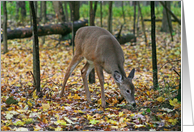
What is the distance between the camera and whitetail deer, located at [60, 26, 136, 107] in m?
6.17

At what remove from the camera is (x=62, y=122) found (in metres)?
5.01

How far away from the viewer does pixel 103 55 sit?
6.58 meters

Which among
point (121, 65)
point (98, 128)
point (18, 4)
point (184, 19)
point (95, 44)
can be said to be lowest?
point (98, 128)

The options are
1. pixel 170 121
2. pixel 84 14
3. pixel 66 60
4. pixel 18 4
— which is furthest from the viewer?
pixel 84 14

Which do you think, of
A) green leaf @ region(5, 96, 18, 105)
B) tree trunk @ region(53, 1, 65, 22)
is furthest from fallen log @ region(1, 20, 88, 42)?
green leaf @ region(5, 96, 18, 105)

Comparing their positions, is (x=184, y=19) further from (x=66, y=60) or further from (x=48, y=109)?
(x=66, y=60)

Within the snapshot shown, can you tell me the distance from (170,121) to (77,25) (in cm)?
940

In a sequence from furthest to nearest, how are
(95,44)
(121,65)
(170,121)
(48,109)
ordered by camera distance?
(95,44) < (121,65) < (48,109) < (170,121)

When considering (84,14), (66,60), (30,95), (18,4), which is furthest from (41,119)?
(84,14)

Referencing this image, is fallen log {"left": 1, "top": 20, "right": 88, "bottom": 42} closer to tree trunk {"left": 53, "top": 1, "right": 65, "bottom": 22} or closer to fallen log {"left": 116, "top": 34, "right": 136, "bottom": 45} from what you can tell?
tree trunk {"left": 53, "top": 1, "right": 65, "bottom": 22}

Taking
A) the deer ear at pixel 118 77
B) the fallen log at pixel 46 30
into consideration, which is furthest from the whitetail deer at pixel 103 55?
the fallen log at pixel 46 30

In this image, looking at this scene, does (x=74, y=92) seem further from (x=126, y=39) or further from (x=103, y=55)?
(x=126, y=39)

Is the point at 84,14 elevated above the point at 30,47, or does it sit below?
above

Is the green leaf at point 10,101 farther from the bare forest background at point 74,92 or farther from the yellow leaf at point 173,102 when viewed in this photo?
the yellow leaf at point 173,102
